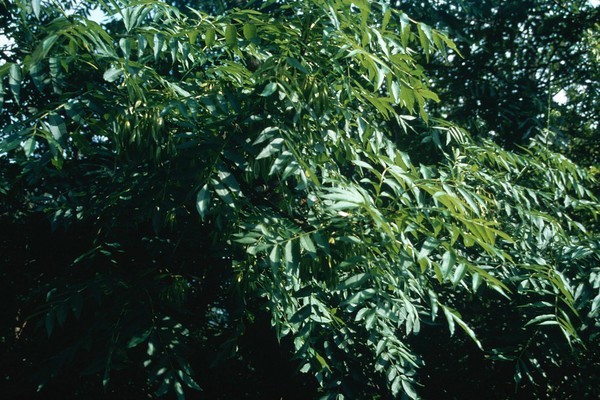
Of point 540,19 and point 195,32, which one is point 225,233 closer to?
point 195,32

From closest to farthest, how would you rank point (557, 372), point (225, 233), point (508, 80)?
1. point (225, 233)
2. point (557, 372)
3. point (508, 80)

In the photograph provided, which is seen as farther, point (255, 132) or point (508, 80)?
point (508, 80)

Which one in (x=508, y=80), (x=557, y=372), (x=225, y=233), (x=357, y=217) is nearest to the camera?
(x=357, y=217)

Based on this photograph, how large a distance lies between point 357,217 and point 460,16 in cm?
363

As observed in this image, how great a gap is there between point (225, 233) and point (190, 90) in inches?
29.2

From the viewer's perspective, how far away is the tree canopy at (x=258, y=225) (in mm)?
1936

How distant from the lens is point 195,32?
211cm

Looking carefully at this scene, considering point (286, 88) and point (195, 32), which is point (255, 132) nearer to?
point (286, 88)

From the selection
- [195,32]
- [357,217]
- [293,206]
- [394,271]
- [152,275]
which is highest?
[195,32]

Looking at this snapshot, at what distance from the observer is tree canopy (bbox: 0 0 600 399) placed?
1.94m

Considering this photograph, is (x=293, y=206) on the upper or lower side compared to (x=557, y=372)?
upper

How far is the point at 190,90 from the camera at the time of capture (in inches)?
95.1

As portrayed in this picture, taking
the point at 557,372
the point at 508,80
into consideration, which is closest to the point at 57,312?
the point at 557,372

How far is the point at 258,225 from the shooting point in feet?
6.27
